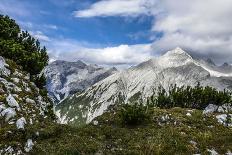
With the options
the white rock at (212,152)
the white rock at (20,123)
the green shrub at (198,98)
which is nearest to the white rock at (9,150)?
the white rock at (20,123)

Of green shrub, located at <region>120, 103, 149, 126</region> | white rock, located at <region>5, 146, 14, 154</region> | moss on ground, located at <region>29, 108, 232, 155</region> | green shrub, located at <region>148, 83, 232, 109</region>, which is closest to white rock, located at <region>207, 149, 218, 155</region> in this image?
moss on ground, located at <region>29, 108, 232, 155</region>

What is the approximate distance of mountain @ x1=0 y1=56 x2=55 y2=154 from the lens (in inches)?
992

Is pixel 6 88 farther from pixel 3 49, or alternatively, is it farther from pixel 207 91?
pixel 207 91

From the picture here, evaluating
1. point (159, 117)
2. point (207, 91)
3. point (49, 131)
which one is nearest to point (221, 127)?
point (159, 117)

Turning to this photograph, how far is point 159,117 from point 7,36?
27263 millimetres

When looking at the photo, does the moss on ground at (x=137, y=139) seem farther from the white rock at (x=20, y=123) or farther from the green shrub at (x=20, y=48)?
the green shrub at (x=20, y=48)

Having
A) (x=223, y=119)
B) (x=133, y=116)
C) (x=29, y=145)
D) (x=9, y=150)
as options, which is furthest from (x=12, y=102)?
(x=223, y=119)

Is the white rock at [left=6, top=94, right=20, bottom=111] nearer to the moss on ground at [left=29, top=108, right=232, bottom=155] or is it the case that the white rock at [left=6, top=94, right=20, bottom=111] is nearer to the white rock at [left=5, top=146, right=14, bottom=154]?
the moss on ground at [left=29, top=108, right=232, bottom=155]

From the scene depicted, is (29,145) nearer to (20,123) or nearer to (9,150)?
(9,150)

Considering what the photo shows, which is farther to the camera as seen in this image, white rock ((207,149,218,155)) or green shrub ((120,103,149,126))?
green shrub ((120,103,149,126))

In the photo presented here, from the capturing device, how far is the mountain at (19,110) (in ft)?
82.7

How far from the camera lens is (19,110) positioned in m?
33.2

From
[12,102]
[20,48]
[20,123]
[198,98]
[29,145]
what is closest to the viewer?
[29,145]

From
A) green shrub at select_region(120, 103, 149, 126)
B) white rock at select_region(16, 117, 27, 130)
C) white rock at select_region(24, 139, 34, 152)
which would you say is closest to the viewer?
white rock at select_region(24, 139, 34, 152)
